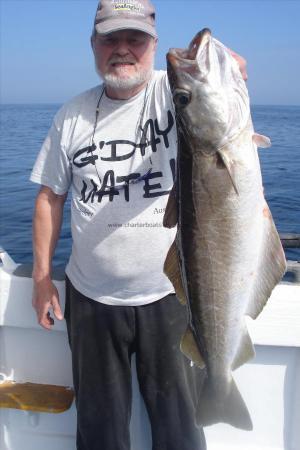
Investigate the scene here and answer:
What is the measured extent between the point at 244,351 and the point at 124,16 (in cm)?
190

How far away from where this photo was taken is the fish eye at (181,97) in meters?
2.09

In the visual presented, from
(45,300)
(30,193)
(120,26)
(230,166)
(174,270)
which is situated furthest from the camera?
(30,193)

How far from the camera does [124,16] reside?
2.73 m

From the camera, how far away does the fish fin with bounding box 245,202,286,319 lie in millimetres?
2230

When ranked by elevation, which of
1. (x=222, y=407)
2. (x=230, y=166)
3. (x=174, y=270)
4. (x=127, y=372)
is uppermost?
(x=230, y=166)

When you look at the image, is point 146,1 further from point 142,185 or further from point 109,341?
point 109,341

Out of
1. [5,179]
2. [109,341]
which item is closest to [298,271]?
[109,341]

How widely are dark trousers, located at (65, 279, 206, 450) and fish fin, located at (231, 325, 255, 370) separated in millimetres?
532

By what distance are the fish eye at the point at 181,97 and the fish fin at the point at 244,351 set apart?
111 centimetres

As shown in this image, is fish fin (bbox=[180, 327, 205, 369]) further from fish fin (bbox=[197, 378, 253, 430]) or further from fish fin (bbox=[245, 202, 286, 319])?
fish fin (bbox=[245, 202, 286, 319])

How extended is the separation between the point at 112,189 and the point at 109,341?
90cm

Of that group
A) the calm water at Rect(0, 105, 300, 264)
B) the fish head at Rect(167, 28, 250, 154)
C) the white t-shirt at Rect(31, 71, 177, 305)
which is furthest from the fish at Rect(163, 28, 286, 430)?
the calm water at Rect(0, 105, 300, 264)

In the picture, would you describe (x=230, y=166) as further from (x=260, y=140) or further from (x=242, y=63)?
(x=242, y=63)

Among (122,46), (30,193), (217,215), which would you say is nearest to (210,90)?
(217,215)
